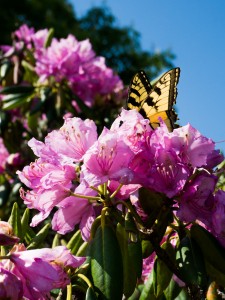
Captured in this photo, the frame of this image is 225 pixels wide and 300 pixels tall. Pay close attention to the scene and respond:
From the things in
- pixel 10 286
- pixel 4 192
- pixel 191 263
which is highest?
pixel 4 192

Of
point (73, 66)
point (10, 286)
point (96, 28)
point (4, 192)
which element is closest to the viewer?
point (10, 286)

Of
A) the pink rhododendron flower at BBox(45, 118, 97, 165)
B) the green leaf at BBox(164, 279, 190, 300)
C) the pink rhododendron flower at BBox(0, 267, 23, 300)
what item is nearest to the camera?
the pink rhododendron flower at BBox(0, 267, 23, 300)

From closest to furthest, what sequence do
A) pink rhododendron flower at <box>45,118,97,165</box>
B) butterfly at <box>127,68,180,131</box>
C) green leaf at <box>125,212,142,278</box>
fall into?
green leaf at <box>125,212,142,278</box>, pink rhododendron flower at <box>45,118,97,165</box>, butterfly at <box>127,68,180,131</box>

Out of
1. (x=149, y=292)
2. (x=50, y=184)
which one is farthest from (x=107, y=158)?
(x=149, y=292)

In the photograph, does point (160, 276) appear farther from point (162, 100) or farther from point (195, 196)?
point (162, 100)

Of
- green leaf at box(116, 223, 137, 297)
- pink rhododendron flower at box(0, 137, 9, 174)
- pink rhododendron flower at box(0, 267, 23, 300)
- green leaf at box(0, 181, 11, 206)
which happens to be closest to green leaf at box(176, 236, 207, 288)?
green leaf at box(116, 223, 137, 297)

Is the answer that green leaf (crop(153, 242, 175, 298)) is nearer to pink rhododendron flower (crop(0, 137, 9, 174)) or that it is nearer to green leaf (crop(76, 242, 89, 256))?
green leaf (crop(76, 242, 89, 256))

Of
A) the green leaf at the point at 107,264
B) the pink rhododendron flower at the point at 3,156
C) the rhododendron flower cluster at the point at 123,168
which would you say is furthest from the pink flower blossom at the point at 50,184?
the pink rhododendron flower at the point at 3,156
